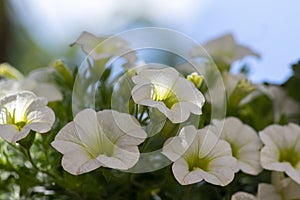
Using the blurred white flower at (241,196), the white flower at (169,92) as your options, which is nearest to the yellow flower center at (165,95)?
the white flower at (169,92)

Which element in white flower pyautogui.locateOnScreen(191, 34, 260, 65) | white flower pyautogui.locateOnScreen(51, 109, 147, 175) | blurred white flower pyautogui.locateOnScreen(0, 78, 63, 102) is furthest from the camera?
white flower pyautogui.locateOnScreen(191, 34, 260, 65)

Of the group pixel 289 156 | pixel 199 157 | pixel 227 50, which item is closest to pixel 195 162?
pixel 199 157

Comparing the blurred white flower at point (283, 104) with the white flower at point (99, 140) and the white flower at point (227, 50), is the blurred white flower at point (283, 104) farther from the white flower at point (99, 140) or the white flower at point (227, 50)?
the white flower at point (99, 140)

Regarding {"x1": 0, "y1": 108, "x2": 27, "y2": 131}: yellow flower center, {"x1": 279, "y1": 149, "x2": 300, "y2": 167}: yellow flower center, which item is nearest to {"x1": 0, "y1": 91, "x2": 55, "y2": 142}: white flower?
{"x1": 0, "y1": 108, "x2": 27, "y2": 131}: yellow flower center

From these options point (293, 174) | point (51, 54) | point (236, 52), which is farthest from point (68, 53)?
point (293, 174)

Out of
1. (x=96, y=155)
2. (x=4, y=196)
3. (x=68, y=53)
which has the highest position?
(x=96, y=155)

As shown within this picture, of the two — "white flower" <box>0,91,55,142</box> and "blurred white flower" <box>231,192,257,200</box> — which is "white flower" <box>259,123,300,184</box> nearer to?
"blurred white flower" <box>231,192,257,200</box>

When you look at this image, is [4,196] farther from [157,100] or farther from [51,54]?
[51,54]
